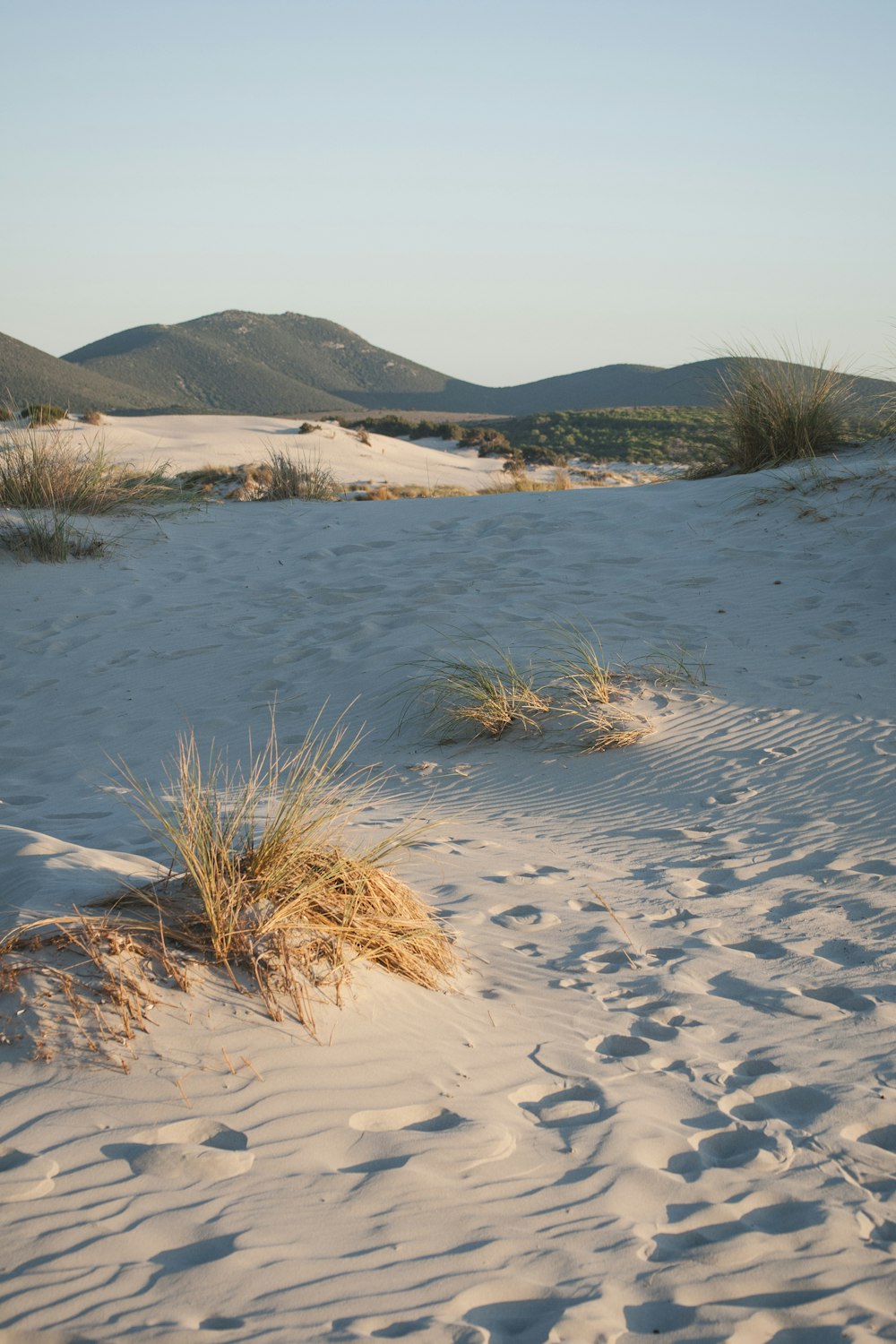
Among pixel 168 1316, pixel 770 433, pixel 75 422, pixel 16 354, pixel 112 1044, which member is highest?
pixel 16 354

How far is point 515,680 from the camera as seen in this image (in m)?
5.28

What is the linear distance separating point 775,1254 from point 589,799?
2684 millimetres

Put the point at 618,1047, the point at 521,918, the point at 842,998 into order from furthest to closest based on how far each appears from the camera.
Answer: the point at 521,918
the point at 842,998
the point at 618,1047

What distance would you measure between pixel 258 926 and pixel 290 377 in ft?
240

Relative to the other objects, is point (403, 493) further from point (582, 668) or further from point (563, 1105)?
point (563, 1105)

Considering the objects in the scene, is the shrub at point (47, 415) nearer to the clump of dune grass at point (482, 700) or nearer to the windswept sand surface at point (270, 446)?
the windswept sand surface at point (270, 446)

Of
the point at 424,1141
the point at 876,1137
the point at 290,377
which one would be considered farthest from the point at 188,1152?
the point at 290,377

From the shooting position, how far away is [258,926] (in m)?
2.54

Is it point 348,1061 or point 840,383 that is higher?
point 840,383

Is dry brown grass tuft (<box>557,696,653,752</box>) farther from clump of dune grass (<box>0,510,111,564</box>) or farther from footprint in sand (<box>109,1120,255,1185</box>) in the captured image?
clump of dune grass (<box>0,510,111,564</box>)

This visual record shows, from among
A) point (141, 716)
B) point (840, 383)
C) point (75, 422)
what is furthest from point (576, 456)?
point (141, 716)

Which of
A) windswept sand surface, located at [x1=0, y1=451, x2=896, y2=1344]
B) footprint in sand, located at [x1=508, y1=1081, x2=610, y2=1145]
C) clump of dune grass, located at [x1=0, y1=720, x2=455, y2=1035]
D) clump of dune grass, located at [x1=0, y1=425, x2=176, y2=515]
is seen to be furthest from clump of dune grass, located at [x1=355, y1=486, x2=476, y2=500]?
footprint in sand, located at [x1=508, y1=1081, x2=610, y2=1145]

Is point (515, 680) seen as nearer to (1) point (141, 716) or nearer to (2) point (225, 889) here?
(1) point (141, 716)

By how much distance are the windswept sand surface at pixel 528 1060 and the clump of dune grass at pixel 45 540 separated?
8.19 ft
